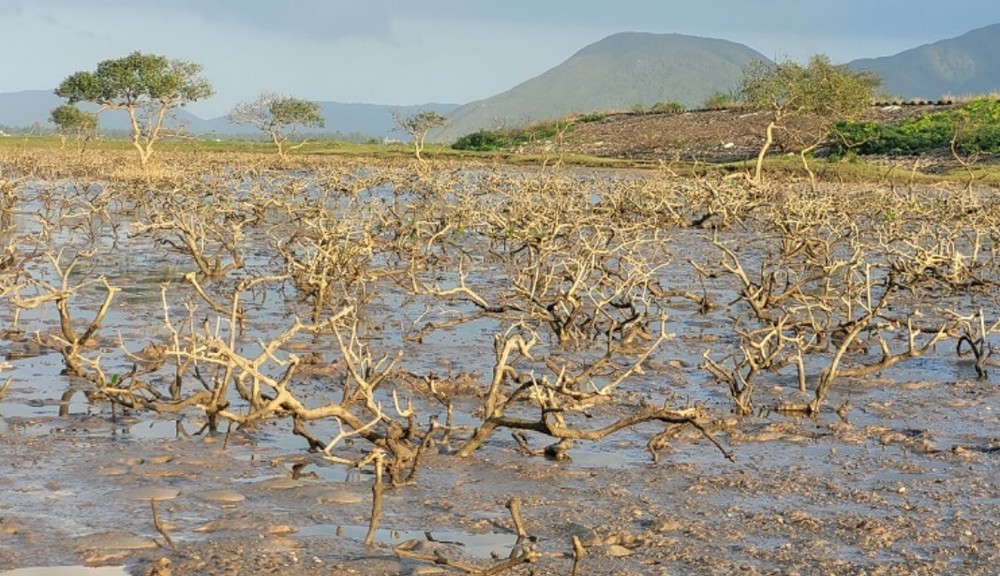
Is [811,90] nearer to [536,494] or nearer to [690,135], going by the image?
[690,135]

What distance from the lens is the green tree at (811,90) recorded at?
39500 millimetres

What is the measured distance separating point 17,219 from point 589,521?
19667mm

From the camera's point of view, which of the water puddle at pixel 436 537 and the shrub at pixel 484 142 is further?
the shrub at pixel 484 142

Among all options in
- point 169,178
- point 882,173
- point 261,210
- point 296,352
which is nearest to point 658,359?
point 296,352

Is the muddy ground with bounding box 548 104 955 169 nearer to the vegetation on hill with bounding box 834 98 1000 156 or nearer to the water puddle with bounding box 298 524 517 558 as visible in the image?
the vegetation on hill with bounding box 834 98 1000 156

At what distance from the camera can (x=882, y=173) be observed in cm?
3506

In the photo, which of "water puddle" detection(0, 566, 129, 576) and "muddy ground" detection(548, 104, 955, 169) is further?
"muddy ground" detection(548, 104, 955, 169)

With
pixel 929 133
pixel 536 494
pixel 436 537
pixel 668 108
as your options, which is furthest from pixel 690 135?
pixel 436 537

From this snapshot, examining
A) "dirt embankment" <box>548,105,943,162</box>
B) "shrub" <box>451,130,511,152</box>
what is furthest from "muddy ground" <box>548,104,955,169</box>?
"shrub" <box>451,130,511,152</box>

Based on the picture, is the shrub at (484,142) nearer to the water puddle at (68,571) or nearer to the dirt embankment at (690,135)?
the dirt embankment at (690,135)

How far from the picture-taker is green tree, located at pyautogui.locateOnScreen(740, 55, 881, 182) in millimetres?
39500

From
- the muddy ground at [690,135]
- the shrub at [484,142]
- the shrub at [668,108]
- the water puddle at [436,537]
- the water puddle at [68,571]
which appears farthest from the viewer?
the shrub at [668,108]

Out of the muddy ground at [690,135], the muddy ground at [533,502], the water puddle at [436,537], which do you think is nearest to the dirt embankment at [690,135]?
the muddy ground at [690,135]

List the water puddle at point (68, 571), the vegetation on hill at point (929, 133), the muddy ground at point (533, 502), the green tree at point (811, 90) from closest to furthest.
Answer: the water puddle at point (68, 571) < the muddy ground at point (533, 502) < the green tree at point (811, 90) < the vegetation on hill at point (929, 133)
